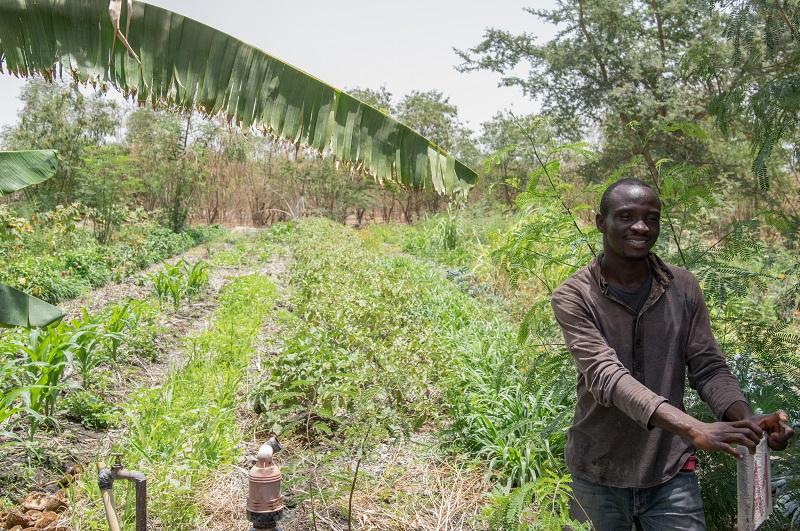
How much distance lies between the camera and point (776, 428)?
75.4 inches

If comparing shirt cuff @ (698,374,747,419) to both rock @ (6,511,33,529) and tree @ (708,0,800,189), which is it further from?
rock @ (6,511,33,529)

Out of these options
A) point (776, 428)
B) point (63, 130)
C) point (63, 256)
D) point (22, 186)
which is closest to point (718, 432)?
point (776, 428)

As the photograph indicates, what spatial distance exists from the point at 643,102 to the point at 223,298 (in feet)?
40.3

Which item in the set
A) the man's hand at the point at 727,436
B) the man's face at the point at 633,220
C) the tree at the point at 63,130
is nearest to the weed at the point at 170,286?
the man's face at the point at 633,220

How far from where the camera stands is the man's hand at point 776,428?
1.89 metres

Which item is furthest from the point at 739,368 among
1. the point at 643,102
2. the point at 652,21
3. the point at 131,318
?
the point at 652,21

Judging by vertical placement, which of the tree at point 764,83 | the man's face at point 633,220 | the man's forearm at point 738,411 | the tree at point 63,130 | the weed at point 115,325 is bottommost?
the weed at point 115,325

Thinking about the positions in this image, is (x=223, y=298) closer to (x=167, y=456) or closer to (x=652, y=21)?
(x=167, y=456)

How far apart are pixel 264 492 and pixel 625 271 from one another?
1457mm

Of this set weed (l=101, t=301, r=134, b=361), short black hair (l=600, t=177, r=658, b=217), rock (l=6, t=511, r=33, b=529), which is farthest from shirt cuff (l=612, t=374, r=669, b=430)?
weed (l=101, t=301, r=134, b=361)

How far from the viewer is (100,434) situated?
4.90 m

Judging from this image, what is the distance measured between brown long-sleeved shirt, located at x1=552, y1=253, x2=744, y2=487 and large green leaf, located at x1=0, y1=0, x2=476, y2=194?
1881 mm

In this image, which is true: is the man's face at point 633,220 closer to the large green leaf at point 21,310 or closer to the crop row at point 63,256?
the large green leaf at point 21,310

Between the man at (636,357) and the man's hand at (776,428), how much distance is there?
27 cm
